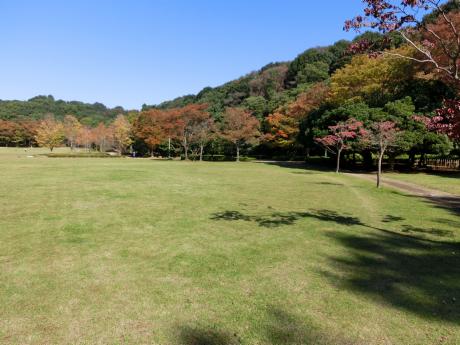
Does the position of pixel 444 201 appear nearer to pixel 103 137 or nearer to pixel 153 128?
pixel 153 128

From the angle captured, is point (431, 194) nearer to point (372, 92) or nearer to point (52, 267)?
point (52, 267)

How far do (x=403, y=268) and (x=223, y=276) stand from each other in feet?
10.6

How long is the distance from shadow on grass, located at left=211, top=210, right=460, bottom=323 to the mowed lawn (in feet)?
0.09

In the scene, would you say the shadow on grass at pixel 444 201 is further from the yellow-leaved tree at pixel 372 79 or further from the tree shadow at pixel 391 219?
the yellow-leaved tree at pixel 372 79

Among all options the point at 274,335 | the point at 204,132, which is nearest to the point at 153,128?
the point at 204,132

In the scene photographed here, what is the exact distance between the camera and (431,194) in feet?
53.6

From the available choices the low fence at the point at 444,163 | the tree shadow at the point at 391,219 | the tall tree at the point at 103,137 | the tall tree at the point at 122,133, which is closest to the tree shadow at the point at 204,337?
the tree shadow at the point at 391,219

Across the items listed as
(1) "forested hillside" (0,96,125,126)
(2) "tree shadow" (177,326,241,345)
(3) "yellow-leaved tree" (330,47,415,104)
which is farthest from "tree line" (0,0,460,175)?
(1) "forested hillside" (0,96,125,126)

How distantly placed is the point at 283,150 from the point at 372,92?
21.2 metres

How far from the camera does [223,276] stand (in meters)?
5.47

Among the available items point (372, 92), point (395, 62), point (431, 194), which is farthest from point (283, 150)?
point (431, 194)

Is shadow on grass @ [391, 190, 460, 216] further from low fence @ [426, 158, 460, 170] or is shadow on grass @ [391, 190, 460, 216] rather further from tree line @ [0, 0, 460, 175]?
low fence @ [426, 158, 460, 170]

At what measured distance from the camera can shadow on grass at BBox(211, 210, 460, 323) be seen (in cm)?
473

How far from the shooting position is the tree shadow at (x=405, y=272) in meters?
4.69
